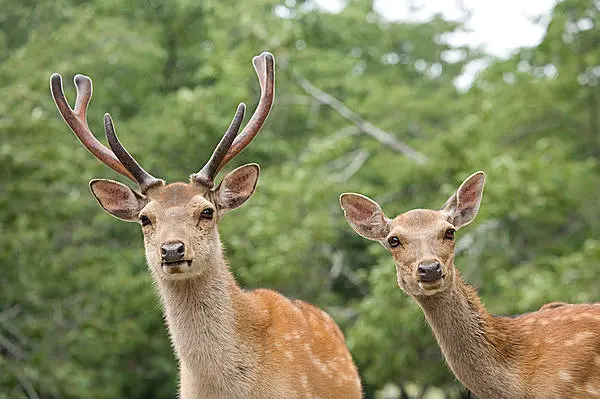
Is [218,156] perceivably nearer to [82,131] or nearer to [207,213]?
[207,213]

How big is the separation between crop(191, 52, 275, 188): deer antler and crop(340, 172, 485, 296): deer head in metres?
0.75

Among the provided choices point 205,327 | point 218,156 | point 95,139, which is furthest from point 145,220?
point 95,139

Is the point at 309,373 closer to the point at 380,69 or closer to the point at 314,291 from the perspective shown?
the point at 314,291

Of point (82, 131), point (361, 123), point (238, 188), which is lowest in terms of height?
point (238, 188)

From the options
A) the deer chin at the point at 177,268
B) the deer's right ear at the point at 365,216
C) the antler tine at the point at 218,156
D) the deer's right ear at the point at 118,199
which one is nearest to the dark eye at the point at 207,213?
the antler tine at the point at 218,156

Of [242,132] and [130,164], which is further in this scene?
[242,132]

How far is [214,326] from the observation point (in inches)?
225

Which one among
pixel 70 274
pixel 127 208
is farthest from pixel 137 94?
pixel 127 208

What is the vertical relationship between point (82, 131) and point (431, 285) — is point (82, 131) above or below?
above

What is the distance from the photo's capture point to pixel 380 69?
23922mm

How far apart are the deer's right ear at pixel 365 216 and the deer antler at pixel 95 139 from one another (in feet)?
4.13

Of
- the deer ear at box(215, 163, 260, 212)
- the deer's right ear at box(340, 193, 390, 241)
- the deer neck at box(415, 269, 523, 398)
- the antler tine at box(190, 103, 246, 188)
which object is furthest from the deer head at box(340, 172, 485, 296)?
the antler tine at box(190, 103, 246, 188)

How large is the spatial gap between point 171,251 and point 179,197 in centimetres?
46

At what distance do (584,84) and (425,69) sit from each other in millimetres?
7758
